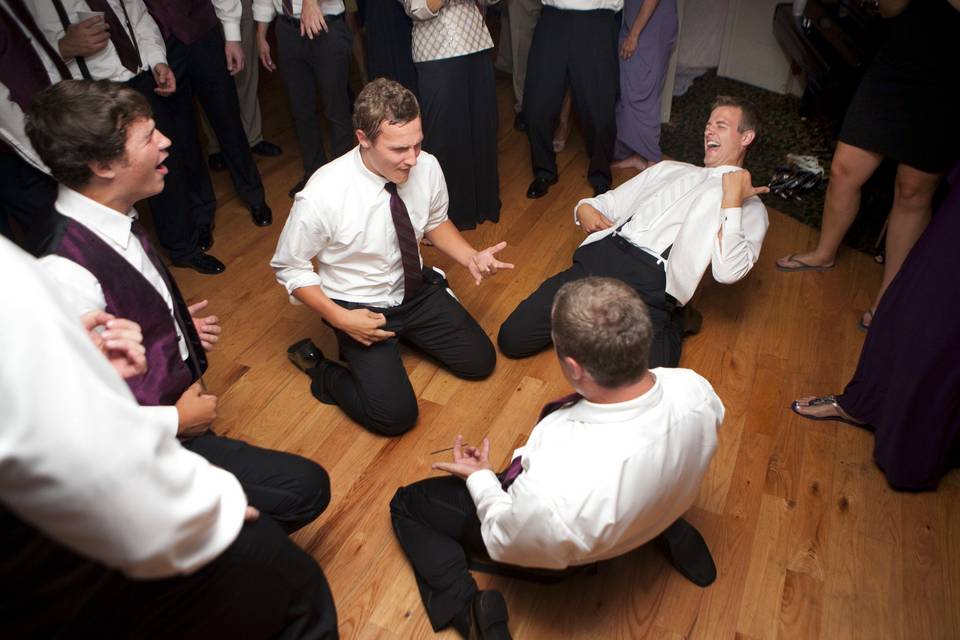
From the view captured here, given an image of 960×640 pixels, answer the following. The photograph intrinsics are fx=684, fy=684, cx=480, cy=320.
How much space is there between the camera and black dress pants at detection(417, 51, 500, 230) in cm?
299

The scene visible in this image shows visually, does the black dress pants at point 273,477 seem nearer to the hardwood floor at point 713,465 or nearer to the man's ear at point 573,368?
the hardwood floor at point 713,465

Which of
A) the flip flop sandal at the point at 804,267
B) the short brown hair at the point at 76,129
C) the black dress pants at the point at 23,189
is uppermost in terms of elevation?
the short brown hair at the point at 76,129

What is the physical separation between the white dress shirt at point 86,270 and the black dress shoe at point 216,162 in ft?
7.44

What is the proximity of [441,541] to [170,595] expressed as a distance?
2.48 ft

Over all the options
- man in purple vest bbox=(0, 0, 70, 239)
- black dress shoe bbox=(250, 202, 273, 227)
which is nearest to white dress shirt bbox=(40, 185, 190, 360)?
man in purple vest bbox=(0, 0, 70, 239)

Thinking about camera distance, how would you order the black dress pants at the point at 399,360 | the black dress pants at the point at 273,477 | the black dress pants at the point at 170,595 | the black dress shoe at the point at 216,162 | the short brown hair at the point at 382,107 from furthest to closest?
the black dress shoe at the point at 216,162, the black dress pants at the point at 399,360, the short brown hair at the point at 382,107, the black dress pants at the point at 273,477, the black dress pants at the point at 170,595

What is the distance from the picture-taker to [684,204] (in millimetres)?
2459

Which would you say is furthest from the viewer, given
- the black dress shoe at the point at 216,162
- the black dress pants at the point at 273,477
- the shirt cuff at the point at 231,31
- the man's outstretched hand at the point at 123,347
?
the black dress shoe at the point at 216,162

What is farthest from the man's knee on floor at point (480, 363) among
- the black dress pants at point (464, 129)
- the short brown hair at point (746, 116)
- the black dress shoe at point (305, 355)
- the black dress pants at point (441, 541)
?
the short brown hair at point (746, 116)

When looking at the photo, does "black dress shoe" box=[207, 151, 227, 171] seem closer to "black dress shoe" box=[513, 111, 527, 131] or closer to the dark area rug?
"black dress shoe" box=[513, 111, 527, 131]

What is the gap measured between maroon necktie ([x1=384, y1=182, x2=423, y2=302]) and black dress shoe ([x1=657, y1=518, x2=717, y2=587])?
1.15 m

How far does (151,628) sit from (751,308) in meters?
2.39

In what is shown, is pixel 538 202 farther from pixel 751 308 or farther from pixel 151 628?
pixel 151 628

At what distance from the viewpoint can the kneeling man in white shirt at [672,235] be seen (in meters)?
2.32
